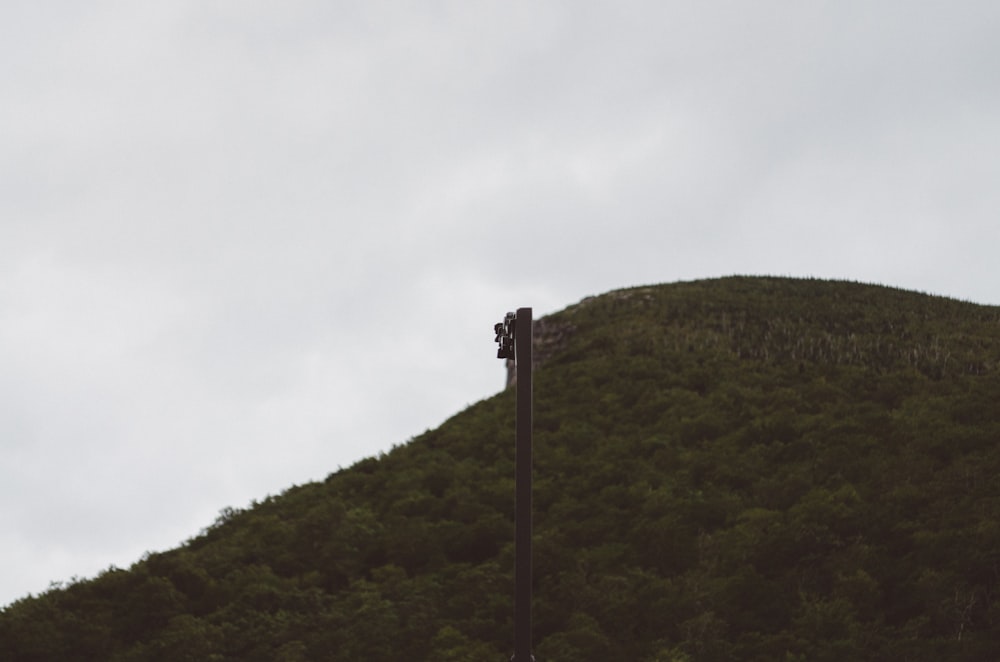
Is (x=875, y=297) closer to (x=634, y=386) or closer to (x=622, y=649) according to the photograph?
(x=634, y=386)

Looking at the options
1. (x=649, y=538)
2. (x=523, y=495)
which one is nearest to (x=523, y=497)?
(x=523, y=495)

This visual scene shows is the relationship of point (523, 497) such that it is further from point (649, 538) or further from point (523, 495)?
point (649, 538)

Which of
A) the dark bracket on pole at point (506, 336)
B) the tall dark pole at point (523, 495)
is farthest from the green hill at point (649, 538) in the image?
the dark bracket on pole at point (506, 336)

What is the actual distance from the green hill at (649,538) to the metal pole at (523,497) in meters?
7.53

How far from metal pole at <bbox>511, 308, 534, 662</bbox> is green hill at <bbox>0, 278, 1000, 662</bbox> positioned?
7.53 metres

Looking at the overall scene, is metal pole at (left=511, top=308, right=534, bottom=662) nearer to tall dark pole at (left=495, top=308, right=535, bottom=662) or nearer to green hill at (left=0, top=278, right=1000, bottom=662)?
tall dark pole at (left=495, top=308, right=535, bottom=662)

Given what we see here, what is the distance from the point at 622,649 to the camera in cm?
1738

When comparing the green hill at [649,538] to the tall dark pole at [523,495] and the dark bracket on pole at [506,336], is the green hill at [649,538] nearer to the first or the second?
Result: the tall dark pole at [523,495]

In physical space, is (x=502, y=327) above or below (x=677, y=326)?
below

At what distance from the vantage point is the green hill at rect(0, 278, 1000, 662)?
1758 cm

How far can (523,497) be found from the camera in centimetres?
1040

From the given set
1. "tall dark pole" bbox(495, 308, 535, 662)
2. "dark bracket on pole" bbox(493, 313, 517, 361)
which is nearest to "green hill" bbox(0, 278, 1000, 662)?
"tall dark pole" bbox(495, 308, 535, 662)

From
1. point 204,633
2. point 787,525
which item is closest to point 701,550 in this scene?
point 787,525

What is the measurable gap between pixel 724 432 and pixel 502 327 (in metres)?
16.2
